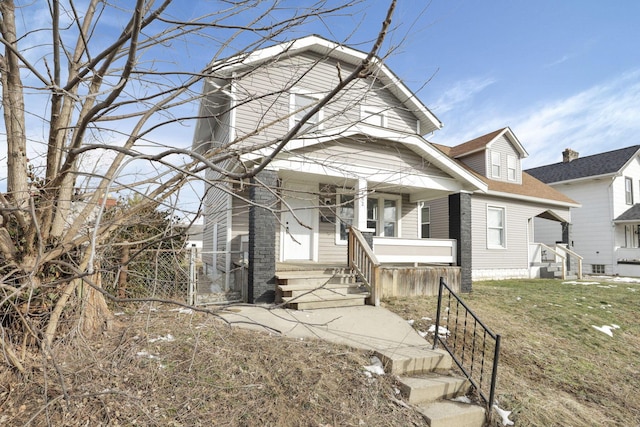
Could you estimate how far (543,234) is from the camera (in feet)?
60.7

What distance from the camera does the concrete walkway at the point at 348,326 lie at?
4.63 meters

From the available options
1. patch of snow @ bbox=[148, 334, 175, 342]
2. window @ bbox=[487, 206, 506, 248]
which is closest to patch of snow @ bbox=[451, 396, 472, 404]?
patch of snow @ bbox=[148, 334, 175, 342]

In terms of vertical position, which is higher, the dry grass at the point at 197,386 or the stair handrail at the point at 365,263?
the stair handrail at the point at 365,263

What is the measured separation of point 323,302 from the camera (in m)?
6.35

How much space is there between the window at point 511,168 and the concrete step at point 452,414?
13.4 m

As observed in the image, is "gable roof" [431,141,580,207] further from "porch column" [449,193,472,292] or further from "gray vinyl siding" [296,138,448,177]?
"gray vinyl siding" [296,138,448,177]

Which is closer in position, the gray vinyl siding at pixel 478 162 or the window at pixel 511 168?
the gray vinyl siding at pixel 478 162

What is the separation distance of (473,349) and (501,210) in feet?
37.8

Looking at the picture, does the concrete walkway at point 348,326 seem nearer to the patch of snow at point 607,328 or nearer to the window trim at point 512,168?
the patch of snow at point 607,328

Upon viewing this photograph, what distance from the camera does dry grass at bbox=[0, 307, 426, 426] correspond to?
274 cm

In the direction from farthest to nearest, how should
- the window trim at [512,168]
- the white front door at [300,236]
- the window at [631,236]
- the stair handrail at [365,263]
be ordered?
the window at [631,236] < the window trim at [512,168] < the white front door at [300,236] < the stair handrail at [365,263]

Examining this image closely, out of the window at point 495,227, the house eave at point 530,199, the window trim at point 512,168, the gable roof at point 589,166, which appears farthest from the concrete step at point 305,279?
the gable roof at point 589,166

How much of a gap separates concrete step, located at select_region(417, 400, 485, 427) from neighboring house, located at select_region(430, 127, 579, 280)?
1004cm

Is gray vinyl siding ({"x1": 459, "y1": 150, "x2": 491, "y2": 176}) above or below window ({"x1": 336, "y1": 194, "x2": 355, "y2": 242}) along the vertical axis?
above
